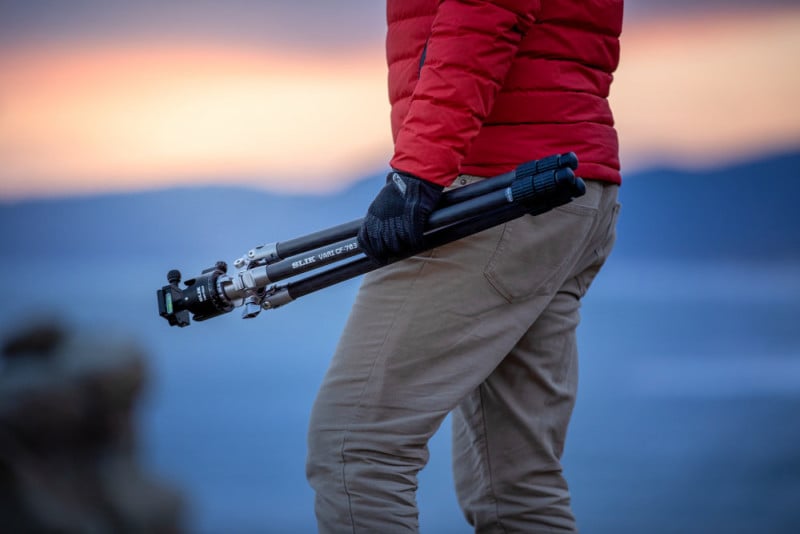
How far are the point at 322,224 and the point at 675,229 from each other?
1194 mm

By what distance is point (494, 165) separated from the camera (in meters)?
1.22

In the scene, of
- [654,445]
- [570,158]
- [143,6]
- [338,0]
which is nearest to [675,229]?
[654,445]

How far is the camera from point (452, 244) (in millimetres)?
1190

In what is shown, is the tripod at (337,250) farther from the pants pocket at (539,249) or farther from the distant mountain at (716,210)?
the distant mountain at (716,210)

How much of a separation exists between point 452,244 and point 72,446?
120cm

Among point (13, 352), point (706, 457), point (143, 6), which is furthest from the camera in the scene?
point (143, 6)

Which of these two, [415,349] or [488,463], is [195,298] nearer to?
[415,349]

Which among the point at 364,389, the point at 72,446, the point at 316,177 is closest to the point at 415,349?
the point at 364,389

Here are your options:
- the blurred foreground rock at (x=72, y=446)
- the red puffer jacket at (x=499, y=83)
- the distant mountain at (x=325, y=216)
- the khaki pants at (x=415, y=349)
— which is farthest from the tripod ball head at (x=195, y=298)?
the distant mountain at (x=325, y=216)

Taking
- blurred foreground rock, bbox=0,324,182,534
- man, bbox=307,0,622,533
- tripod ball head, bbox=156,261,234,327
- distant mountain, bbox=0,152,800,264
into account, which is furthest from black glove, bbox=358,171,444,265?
distant mountain, bbox=0,152,800,264

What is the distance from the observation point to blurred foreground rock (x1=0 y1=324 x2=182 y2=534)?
199cm

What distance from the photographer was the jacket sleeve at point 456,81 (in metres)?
1.10

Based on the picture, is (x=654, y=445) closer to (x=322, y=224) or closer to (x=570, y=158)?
(x=322, y=224)

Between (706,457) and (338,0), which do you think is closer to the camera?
(706,457)
